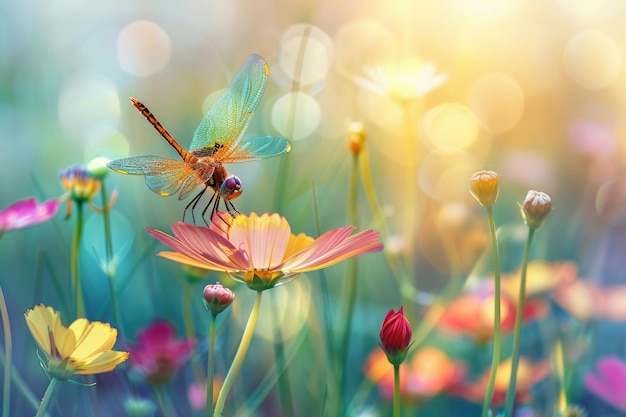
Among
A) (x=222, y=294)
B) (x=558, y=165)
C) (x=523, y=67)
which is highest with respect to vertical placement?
(x=222, y=294)

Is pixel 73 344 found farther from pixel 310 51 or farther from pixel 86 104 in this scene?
pixel 86 104

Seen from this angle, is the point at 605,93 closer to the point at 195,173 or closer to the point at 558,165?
the point at 558,165

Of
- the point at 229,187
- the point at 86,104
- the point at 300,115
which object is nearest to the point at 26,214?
the point at 229,187

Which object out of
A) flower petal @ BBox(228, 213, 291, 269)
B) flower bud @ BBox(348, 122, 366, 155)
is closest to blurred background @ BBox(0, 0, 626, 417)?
flower bud @ BBox(348, 122, 366, 155)

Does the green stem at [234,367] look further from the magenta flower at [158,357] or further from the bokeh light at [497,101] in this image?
the bokeh light at [497,101]

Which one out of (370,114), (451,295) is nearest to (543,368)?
(451,295)
